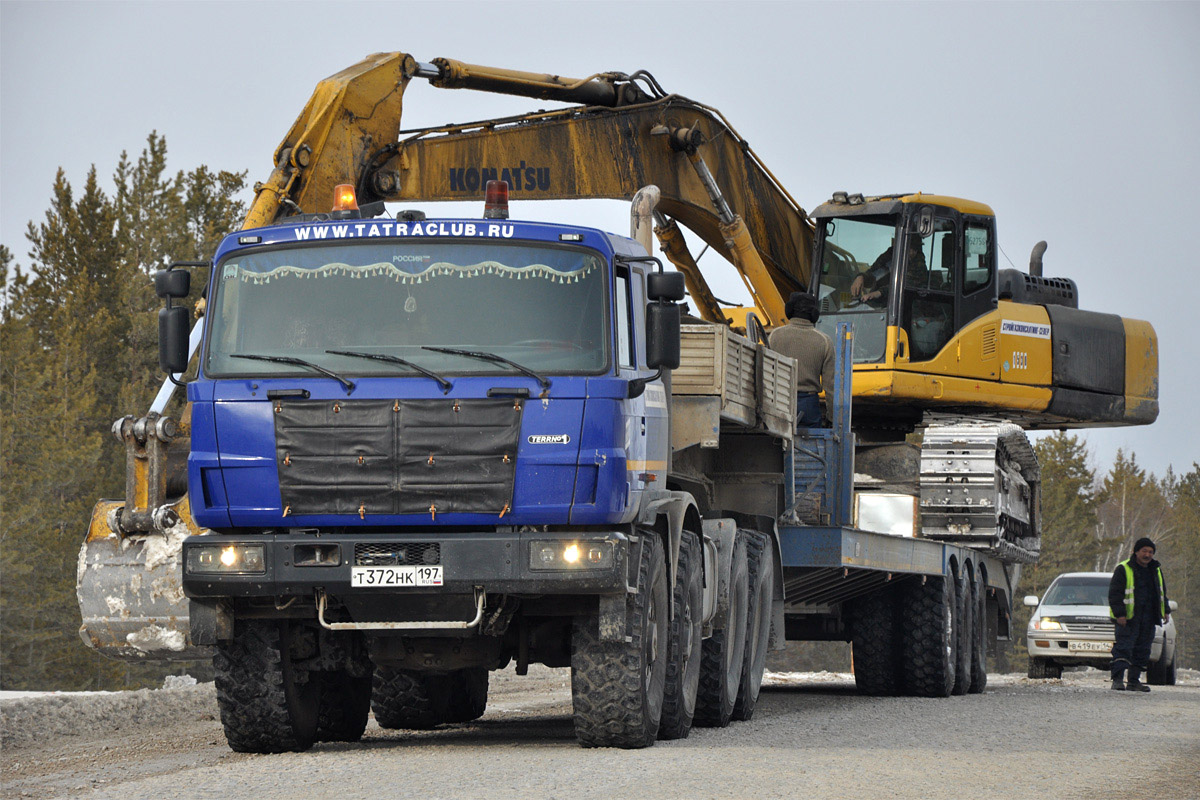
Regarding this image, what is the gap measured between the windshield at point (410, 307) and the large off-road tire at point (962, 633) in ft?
→ 31.4

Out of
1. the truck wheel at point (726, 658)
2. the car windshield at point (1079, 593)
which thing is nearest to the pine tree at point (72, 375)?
the car windshield at point (1079, 593)

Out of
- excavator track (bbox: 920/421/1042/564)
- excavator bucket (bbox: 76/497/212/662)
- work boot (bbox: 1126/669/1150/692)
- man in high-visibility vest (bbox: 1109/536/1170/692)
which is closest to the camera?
excavator bucket (bbox: 76/497/212/662)

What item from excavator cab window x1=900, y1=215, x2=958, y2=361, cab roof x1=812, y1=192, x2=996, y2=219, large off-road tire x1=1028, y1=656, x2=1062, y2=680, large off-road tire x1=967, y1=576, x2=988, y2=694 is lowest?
Result: large off-road tire x1=1028, y1=656, x2=1062, y2=680

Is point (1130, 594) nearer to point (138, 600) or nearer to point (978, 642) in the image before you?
point (978, 642)

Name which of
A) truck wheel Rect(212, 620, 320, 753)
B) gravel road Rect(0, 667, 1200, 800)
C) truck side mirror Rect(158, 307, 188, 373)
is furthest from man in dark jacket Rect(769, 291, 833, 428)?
truck side mirror Rect(158, 307, 188, 373)

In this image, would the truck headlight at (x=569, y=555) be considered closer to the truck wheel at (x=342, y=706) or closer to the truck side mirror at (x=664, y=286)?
the truck side mirror at (x=664, y=286)

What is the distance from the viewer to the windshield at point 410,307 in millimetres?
9633

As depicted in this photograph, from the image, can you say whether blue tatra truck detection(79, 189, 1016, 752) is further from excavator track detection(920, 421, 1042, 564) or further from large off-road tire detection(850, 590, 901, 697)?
excavator track detection(920, 421, 1042, 564)

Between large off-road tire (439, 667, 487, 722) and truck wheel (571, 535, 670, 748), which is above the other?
truck wheel (571, 535, 670, 748)

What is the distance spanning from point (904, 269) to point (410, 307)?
1060cm

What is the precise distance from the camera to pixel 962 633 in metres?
18.5

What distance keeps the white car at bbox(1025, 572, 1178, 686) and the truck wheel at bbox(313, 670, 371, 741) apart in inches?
606

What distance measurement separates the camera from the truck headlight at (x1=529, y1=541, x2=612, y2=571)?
9.45 metres

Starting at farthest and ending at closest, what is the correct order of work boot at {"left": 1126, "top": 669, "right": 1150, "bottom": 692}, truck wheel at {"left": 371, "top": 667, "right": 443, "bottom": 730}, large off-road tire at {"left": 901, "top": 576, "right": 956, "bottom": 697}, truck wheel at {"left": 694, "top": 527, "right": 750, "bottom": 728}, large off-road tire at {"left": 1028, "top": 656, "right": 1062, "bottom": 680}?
1. large off-road tire at {"left": 1028, "top": 656, "right": 1062, "bottom": 680}
2. work boot at {"left": 1126, "top": 669, "right": 1150, "bottom": 692}
3. large off-road tire at {"left": 901, "top": 576, "right": 956, "bottom": 697}
4. truck wheel at {"left": 371, "top": 667, "right": 443, "bottom": 730}
5. truck wheel at {"left": 694, "top": 527, "right": 750, "bottom": 728}
